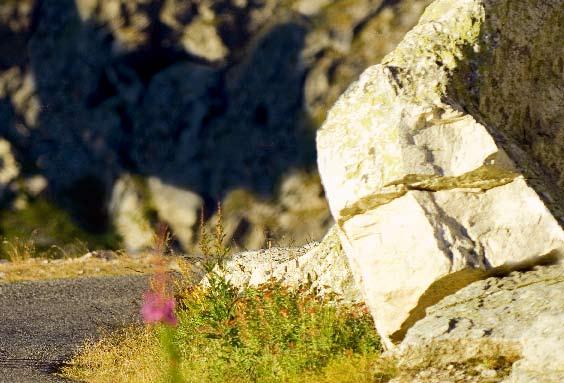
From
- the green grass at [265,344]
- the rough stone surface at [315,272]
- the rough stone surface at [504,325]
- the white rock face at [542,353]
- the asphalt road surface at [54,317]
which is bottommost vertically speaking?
the white rock face at [542,353]

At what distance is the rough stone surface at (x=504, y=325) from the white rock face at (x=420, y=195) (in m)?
0.23

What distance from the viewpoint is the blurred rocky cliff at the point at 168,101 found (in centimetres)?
3253

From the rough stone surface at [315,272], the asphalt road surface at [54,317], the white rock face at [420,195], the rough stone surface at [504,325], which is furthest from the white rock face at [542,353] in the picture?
the asphalt road surface at [54,317]

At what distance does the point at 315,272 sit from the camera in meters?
10.7

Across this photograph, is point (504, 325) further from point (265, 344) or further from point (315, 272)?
point (315, 272)

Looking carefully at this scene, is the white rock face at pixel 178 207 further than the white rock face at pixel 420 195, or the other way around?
the white rock face at pixel 178 207

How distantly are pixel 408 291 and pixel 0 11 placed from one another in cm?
3084

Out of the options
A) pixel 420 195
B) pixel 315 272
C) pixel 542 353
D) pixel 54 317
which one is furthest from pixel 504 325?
pixel 54 317

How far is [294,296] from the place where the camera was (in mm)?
10000

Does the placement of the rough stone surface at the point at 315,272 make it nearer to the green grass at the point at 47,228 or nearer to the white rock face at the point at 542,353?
the white rock face at the point at 542,353

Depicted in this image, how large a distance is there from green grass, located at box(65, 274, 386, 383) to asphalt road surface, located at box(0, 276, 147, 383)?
1.00 meters

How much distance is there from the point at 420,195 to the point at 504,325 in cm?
141

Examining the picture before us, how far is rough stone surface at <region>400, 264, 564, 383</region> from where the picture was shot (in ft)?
21.4

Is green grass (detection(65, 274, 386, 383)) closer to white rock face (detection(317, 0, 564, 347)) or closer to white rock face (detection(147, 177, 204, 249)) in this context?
white rock face (detection(317, 0, 564, 347))
